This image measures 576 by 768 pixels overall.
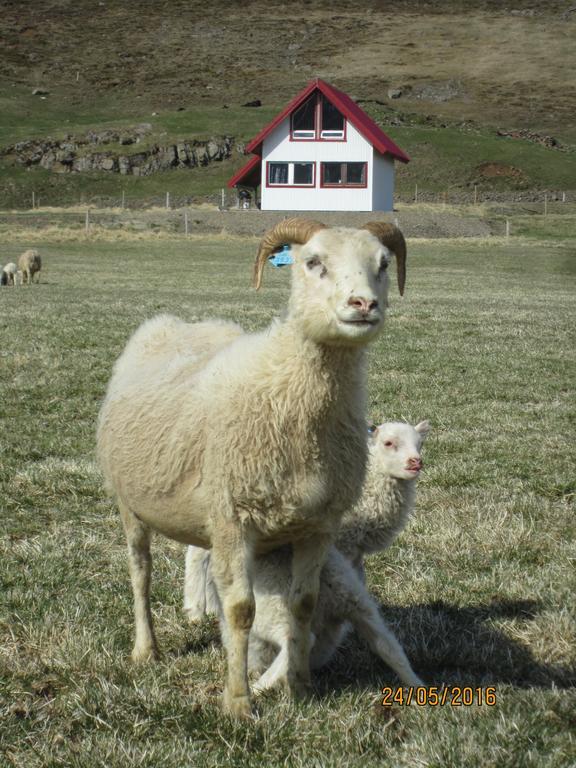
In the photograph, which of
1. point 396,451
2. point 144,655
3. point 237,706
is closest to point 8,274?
point 396,451

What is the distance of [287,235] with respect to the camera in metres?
4.32

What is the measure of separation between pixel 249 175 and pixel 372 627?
180ft

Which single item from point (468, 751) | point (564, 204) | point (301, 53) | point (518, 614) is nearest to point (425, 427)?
point (518, 614)

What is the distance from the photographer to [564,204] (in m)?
59.4

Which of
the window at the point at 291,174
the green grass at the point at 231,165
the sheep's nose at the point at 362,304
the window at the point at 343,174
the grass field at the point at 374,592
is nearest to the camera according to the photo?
the grass field at the point at 374,592

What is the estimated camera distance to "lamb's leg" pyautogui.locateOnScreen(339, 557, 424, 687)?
4.23 meters

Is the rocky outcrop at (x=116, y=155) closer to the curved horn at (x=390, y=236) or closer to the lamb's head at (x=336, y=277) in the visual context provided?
the curved horn at (x=390, y=236)

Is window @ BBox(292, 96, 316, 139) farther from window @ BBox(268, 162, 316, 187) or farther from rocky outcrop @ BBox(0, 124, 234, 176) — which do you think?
rocky outcrop @ BBox(0, 124, 234, 176)

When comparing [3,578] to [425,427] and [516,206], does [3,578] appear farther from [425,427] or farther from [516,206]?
[516,206]

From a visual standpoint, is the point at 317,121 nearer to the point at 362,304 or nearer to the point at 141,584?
the point at 141,584

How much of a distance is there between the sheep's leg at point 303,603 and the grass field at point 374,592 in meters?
0.11

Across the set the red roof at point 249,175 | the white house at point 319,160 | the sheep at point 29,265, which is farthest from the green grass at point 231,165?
the sheep at point 29,265

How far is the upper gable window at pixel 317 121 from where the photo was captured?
5541 cm

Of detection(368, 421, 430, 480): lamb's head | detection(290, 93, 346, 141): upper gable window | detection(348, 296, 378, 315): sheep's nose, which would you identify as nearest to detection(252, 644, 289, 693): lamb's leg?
detection(348, 296, 378, 315): sheep's nose
